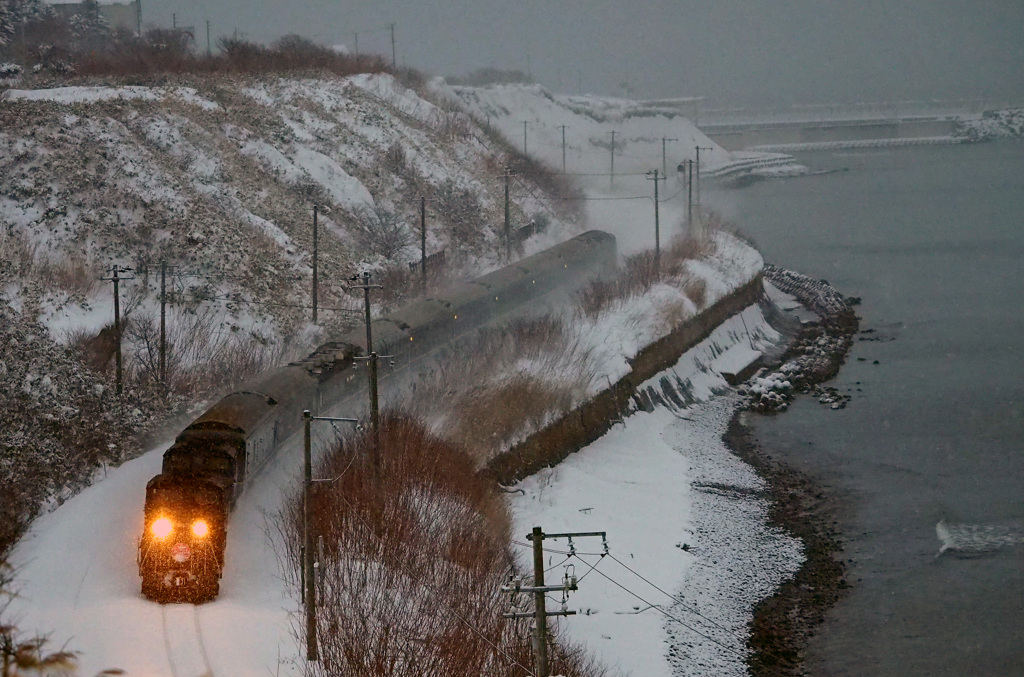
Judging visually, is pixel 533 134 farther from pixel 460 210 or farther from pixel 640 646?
pixel 640 646

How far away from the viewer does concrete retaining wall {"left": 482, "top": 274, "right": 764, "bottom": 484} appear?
37094 mm

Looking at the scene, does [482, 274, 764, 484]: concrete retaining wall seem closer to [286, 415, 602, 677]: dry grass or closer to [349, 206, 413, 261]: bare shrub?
[286, 415, 602, 677]: dry grass

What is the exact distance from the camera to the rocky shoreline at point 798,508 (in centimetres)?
2819

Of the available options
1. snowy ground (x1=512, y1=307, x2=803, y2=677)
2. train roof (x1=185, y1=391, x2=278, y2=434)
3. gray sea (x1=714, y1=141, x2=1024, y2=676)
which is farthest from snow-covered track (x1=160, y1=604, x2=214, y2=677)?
gray sea (x1=714, y1=141, x2=1024, y2=676)

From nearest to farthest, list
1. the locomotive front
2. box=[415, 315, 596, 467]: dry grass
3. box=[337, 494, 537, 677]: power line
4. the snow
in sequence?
1. box=[337, 494, 537, 677]: power line
2. the snow
3. the locomotive front
4. box=[415, 315, 596, 467]: dry grass

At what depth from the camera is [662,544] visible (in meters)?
33.3

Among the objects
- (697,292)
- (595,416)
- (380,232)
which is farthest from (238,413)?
(380,232)

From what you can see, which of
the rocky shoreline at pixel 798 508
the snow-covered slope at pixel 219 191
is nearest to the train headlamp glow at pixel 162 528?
the rocky shoreline at pixel 798 508

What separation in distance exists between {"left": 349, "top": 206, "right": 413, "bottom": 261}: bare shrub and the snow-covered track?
37.9 metres

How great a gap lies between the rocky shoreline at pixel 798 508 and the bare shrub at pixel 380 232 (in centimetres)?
2026

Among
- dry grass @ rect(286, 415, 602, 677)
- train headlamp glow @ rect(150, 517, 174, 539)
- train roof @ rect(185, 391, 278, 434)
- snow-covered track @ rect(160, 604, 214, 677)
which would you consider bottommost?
snow-covered track @ rect(160, 604, 214, 677)

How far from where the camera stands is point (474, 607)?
74.8ft

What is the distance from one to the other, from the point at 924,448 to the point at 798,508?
8329mm

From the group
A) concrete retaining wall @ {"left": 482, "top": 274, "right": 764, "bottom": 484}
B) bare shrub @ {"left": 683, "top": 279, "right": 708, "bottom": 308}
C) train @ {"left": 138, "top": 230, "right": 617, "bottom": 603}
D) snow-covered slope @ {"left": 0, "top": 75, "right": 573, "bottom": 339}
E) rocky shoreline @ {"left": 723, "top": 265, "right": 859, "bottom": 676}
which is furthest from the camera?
bare shrub @ {"left": 683, "top": 279, "right": 708, "bottom": 308}
